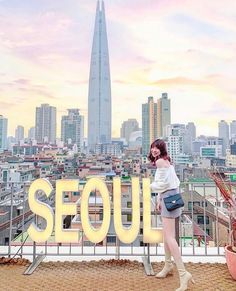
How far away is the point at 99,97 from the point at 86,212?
157 metres

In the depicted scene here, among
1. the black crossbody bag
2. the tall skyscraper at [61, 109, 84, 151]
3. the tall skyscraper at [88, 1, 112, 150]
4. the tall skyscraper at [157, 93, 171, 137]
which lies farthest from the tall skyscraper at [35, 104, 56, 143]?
the black crossbody bag

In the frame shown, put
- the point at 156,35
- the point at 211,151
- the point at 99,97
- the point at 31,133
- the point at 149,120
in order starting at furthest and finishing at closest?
the point at 99,97
the point at 31,133
the point at 149,120
the point at 211,151
the point at 156,35

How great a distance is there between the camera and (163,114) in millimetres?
88062

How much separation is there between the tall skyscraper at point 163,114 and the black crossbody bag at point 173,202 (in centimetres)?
8442

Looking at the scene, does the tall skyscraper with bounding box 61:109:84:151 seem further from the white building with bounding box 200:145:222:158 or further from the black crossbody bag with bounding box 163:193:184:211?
the black crossbody bag with bounding box 163:193:184:211

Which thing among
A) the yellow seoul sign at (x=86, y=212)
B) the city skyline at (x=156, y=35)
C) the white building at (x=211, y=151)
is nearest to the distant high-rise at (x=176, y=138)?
the white building at (x=211, y=151)

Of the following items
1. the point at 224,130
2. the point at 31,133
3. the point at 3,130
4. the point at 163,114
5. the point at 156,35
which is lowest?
the point at 156,35

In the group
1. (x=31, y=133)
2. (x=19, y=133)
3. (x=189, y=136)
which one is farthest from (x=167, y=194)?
(x=31, y=133)

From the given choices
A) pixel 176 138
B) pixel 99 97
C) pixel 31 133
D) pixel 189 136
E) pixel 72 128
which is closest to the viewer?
pixel 176 138

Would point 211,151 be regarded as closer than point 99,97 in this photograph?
Yes

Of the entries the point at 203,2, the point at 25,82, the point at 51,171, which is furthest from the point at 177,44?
the point at 51,171

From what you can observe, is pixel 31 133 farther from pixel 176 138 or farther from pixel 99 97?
pixel 176 138

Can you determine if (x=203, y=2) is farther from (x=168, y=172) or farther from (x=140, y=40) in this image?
(x=140, y=40)

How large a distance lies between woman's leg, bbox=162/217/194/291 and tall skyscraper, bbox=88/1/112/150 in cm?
14554
